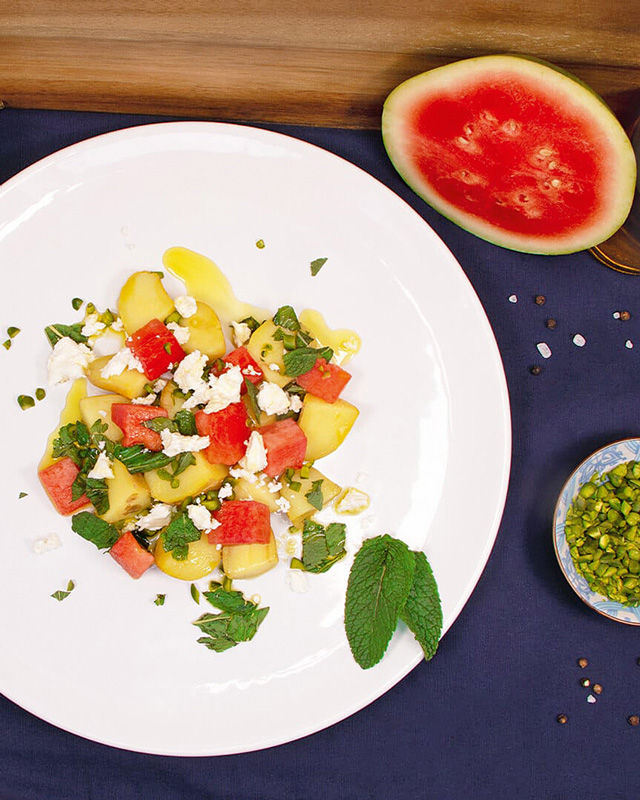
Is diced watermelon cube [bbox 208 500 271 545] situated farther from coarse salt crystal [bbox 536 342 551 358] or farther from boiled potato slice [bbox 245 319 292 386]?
coarse salt crystal [bbox 536 342 551 358]

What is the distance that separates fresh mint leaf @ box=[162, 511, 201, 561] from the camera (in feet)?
5.31

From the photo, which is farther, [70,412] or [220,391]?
[70,412]

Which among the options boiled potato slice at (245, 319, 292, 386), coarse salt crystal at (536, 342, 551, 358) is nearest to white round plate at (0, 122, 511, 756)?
boiled potato slice at (245, 319, 292, 386)

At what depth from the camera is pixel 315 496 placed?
1.65 meters

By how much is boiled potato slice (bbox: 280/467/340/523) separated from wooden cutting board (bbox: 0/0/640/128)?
0.92 meters

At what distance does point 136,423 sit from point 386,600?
719 mm

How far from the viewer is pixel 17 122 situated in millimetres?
1804

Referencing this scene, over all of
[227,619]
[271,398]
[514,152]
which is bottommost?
[227,619]

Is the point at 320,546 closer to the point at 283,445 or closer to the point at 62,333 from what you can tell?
the point at 283,445

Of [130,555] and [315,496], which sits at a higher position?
[315,496]

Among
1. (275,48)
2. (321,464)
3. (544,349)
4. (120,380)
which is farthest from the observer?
(544,349)

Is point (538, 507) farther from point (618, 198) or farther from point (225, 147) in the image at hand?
point (225, 147)

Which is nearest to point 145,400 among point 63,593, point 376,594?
point 63,593

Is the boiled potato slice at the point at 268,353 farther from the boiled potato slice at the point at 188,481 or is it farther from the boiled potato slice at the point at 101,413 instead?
the boiled potato slice at the point at 101,413
